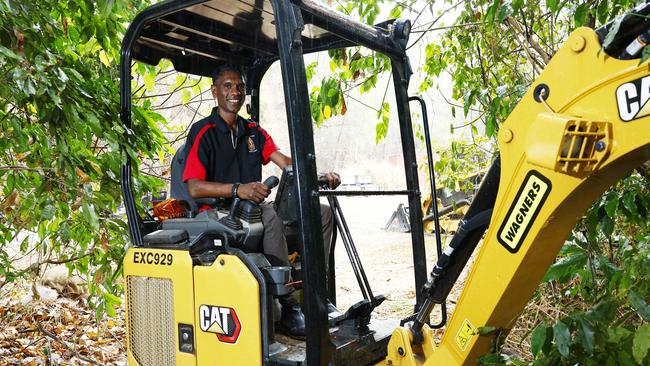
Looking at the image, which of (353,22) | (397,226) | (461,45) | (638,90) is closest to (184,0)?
(353,22)

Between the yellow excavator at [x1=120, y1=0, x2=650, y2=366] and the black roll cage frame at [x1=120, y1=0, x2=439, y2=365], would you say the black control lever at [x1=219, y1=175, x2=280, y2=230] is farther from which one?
the black roll cage frame at [x1=120, y1=0, x2=439, y2=365]

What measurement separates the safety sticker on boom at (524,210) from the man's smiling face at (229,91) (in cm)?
200

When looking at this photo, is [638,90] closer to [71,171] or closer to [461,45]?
[71,171]

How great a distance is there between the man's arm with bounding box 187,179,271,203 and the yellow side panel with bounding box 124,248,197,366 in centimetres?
35

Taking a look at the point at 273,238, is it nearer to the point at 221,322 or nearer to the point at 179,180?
the point at 221,322

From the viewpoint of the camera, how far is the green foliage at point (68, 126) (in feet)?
9.74

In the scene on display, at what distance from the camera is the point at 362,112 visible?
18.4 feet

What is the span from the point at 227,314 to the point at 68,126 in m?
1.37

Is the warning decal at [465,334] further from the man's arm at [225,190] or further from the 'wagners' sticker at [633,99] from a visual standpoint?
the man's arm at [225,190]

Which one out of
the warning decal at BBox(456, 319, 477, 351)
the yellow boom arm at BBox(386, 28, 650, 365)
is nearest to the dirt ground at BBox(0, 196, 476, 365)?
the warning decal at BBox(456, 319, 477, 351)

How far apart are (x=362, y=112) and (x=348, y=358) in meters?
3.15

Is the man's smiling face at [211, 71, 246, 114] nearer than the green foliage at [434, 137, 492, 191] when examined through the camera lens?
Yes

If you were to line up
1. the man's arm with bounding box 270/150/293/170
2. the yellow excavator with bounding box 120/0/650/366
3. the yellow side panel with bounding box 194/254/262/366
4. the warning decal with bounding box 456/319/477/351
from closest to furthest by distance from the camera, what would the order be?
the yellow excavator with bounding box 120/0/650/366, the warning decal with bounding box 456/319/477/351, the yellow side panel with bounding box 194/254/262/366, the man's arm with bounding box 270/150/293/170

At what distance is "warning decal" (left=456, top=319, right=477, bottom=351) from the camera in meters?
2.17
